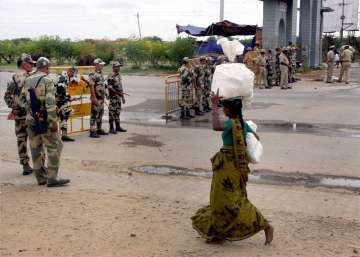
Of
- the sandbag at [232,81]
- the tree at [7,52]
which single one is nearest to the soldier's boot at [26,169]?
the sandbag at [232,81]

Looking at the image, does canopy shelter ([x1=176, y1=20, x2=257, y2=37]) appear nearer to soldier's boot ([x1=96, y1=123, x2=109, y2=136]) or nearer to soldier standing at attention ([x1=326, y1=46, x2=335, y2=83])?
soldier standing at attention ([x1=326, y1=46, x2=335, y2=83])

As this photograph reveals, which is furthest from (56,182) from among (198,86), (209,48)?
(209,48)

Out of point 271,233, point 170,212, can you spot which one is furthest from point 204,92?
point 271,233

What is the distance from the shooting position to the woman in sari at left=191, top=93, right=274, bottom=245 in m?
4.91

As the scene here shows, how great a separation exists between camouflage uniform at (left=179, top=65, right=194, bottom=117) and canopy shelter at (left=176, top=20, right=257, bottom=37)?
12549 millimetres

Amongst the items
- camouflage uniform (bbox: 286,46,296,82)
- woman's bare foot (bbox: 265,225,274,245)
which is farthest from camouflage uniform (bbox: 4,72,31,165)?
camouflage uniform (bbox: 286,46,296,82)

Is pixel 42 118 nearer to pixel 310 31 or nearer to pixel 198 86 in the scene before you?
pixel 198 86

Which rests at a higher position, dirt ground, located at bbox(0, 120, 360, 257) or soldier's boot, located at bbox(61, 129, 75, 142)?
soldier's boot, located at bbox(61, 129, 75, 142)

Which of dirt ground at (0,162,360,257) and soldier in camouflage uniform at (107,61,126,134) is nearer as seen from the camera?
dirt ground at (0,162,360,257)

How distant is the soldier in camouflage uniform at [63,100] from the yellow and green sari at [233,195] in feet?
19.2

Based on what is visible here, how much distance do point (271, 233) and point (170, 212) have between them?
1427mm

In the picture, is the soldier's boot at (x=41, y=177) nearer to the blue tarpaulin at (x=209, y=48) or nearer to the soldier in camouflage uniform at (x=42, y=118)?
the soldier in camouflage uniform at (x=42, y=118)

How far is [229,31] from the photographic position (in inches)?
1048

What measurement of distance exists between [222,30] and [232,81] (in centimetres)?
2227
